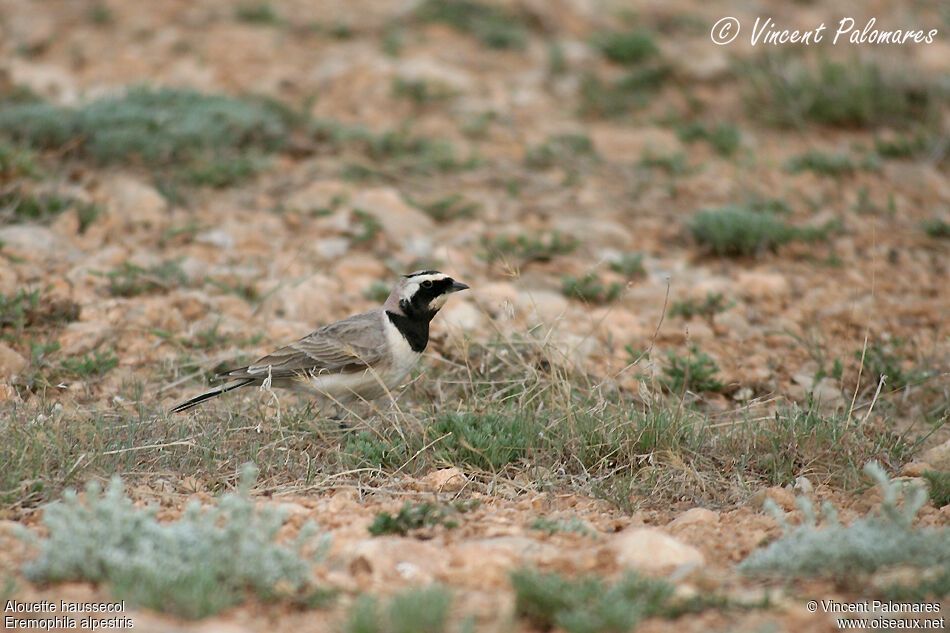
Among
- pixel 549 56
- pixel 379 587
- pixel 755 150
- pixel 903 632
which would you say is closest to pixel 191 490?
pixel 379 587

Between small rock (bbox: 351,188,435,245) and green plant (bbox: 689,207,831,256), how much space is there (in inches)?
90.9

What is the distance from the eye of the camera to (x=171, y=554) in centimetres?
344

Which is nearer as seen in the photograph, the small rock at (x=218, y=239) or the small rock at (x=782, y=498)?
the small rock at (x=782, y=498)

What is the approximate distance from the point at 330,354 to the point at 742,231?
389 centimetres

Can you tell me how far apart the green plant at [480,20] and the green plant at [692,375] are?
6.49 m

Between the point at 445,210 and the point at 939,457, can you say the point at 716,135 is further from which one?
the point at 939,457

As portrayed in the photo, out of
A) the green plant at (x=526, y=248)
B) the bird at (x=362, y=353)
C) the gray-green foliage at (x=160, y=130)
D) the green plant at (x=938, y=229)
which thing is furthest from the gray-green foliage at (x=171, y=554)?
the green plant at (x=938, y=229)

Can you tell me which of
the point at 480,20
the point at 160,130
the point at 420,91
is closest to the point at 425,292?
the point at 160,130

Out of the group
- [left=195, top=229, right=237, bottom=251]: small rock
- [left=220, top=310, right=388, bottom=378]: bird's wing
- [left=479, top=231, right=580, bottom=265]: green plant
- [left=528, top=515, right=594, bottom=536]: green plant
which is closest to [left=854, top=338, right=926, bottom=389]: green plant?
[left=479, top=231, right=580, bottom=265]: green plant

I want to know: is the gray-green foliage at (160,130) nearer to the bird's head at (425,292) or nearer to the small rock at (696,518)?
the bird's head at (425,292)

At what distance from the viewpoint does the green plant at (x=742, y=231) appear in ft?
26.0

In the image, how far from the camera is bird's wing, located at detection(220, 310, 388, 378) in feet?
18.6

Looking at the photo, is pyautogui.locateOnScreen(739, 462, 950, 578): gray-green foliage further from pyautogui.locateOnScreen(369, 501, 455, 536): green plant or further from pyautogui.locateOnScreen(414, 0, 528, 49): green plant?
pyautogui.locateOnScreen(414, 0, 528, 49): green plant

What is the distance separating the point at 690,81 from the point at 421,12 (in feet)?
11.1
